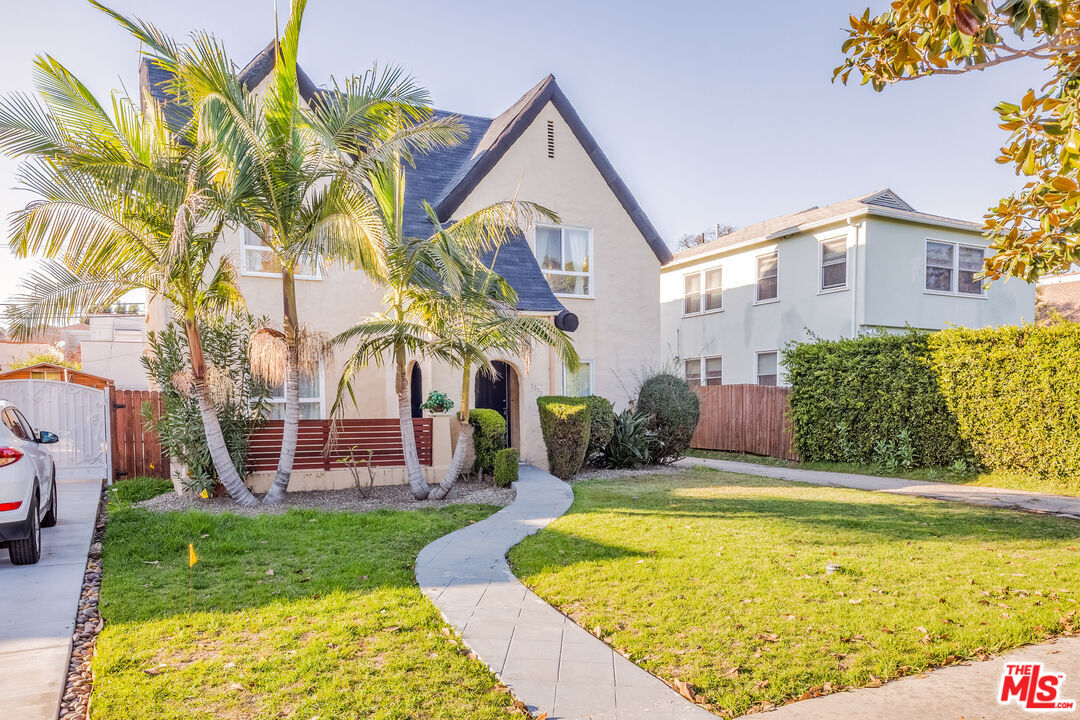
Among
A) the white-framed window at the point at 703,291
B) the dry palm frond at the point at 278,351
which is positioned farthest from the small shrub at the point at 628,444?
the white-framed window at the point at 703,291

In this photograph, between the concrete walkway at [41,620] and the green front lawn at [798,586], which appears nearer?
the concrete walkway at [41,620]

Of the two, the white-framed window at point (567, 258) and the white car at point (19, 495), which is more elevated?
the white-framed window at point (567, 258)

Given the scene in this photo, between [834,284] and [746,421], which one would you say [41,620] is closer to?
[746,421]

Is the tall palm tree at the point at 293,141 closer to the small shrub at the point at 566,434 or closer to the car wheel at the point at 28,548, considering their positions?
the car wheel at the point at 28,548

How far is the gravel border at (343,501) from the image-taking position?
1002 centimetres

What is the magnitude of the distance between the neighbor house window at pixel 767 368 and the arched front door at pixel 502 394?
1005cm

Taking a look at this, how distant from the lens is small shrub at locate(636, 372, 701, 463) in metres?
14.9

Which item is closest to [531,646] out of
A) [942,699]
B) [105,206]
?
[942,699]

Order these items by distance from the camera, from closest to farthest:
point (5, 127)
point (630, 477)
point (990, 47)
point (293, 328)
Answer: point (990, 47) → point (5, 127) → point (293, 328) → point (630, 477)

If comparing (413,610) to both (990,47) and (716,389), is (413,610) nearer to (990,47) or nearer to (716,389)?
(990,47)

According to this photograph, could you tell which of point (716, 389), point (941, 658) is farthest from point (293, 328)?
point (716, 389)

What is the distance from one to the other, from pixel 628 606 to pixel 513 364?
9.36 meters

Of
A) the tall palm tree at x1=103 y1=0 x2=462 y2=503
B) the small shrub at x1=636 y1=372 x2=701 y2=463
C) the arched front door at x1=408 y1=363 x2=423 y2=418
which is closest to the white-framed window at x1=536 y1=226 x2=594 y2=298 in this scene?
the small shrub at x1=636 y1=372 x2=701 y2=463

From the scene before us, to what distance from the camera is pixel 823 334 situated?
773 inches
